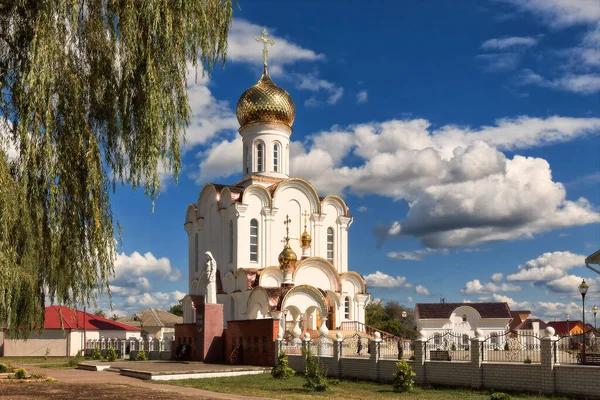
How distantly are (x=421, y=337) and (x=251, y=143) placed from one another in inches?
883

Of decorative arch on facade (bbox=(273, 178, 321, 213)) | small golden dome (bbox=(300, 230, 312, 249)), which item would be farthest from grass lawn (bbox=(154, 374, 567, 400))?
decorative arch on facade (bbox=(273, 178, 321, 213))

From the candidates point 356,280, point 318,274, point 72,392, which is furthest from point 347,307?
point 72,392

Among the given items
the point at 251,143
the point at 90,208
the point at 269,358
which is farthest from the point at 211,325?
the point at 90,208

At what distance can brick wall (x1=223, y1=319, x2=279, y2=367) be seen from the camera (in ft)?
85.6

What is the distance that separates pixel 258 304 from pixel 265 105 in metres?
11.4

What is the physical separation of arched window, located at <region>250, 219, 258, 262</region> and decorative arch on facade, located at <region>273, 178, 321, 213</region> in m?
2.47

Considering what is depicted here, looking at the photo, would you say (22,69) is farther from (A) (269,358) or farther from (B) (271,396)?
(A) (269,358)

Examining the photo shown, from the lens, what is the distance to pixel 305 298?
1387 inches

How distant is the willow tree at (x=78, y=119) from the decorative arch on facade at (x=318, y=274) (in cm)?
2523

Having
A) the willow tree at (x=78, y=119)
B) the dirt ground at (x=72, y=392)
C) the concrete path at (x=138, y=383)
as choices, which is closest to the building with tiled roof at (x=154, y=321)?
the concrete path at (x=138, y=383)

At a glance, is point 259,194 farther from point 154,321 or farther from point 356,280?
point 154,321

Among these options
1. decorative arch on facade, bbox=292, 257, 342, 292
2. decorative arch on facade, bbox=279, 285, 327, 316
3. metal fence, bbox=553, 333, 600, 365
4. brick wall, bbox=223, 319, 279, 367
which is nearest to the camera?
metal fence, bbox=553, 333, 600, 365

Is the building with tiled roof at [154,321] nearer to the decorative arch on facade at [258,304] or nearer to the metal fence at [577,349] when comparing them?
the decorative arch on facade at [258,304]

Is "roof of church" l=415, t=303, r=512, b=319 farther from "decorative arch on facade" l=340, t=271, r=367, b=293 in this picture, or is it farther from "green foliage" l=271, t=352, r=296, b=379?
"green foliage" l=271, t=352, r=296, b=379
